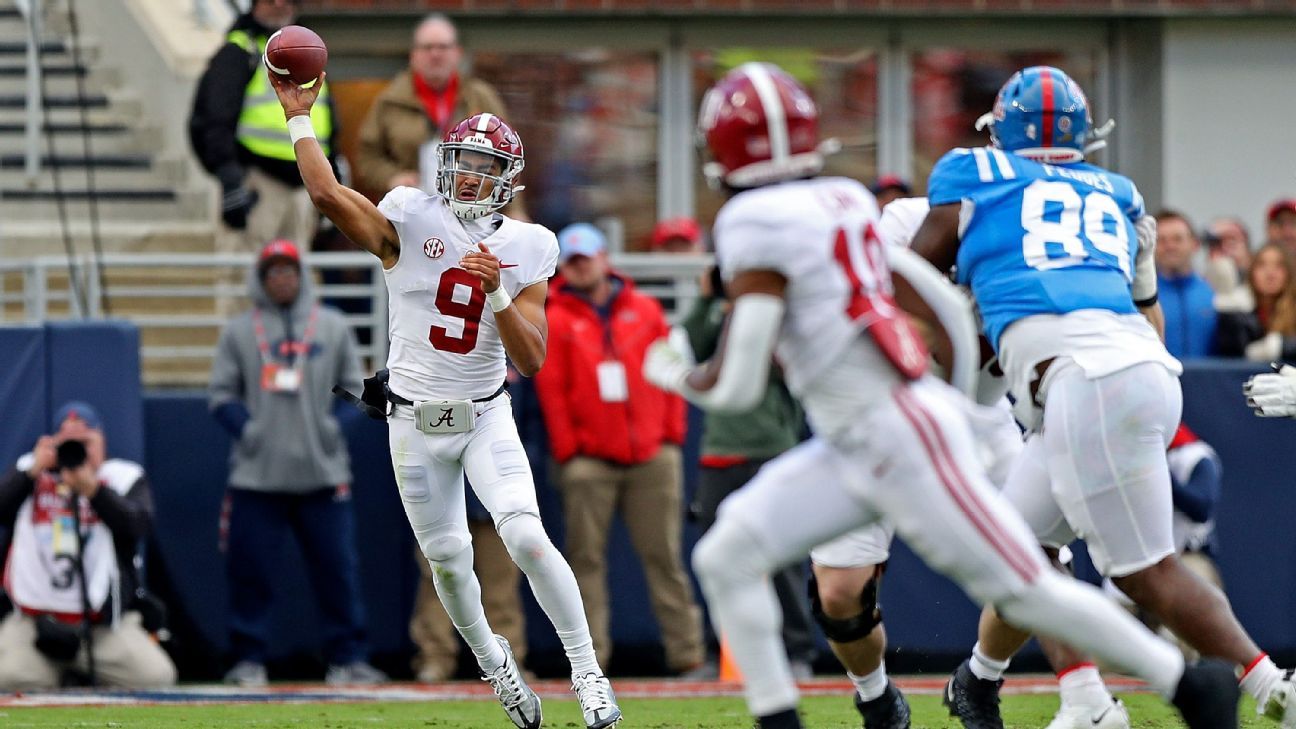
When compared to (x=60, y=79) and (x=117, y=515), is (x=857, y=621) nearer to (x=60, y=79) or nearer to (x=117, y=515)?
(x=117, y=515)

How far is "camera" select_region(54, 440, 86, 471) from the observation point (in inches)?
366

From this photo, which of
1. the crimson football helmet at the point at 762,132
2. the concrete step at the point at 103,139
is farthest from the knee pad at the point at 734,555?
the concrete step at the point at 103,139

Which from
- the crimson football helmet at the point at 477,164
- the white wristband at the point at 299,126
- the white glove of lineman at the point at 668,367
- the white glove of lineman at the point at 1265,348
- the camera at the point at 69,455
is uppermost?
the white wristband at the point at 299,126

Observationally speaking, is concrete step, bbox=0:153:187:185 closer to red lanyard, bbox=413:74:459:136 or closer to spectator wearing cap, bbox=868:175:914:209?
red lanyard, bbox=413:74:459:136

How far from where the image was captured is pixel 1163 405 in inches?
215

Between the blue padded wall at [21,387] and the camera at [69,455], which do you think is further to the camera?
the blue padded wall at [21,387]

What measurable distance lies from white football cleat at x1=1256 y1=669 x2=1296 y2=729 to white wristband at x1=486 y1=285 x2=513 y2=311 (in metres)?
2.52

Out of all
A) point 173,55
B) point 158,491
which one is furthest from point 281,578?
point 173,55

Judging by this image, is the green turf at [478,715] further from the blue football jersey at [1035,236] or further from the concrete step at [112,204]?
the concrete step at [112,204]

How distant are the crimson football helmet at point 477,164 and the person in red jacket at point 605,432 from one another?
10.3 ft

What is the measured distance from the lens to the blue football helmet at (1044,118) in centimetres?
577

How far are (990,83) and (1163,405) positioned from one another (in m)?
8.03

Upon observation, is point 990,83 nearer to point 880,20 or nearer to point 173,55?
point 880,20

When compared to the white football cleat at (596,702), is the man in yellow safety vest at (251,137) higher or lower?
higher
